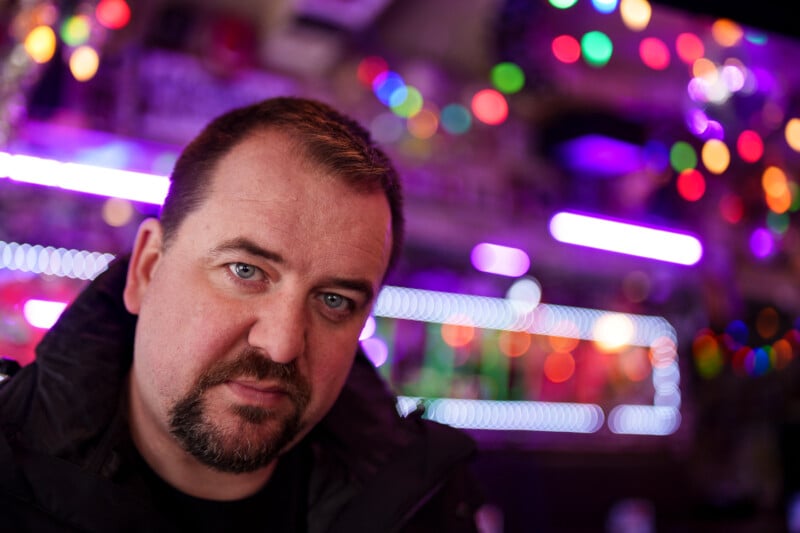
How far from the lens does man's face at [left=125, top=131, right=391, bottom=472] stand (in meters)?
1.22

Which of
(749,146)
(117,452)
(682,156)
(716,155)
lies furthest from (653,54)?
(117,452)

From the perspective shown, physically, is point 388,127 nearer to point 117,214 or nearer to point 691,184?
point 117,214

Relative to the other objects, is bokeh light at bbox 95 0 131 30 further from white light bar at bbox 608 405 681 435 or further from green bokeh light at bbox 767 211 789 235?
white light bar at bbox 608 405 681 435

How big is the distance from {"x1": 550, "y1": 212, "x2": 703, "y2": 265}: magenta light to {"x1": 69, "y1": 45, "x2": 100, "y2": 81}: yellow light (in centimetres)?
291

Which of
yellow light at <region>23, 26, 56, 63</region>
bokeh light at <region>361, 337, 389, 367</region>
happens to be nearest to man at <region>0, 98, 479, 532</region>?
yellow light at <region>23, 26, 56, 63</region>

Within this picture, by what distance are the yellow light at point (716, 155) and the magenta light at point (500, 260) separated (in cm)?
128

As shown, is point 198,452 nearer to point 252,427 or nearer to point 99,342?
point 252,427

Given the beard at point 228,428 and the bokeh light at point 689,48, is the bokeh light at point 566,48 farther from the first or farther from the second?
the beard at point 228,428

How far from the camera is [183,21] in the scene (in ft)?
12.2

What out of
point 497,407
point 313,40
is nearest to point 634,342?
point 497,407

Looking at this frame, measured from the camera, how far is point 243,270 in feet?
4.07

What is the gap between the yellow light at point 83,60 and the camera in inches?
111

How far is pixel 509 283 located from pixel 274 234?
3.93 metres

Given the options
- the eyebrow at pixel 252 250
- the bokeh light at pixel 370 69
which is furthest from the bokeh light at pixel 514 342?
the eyebrow at pixel 252 250
